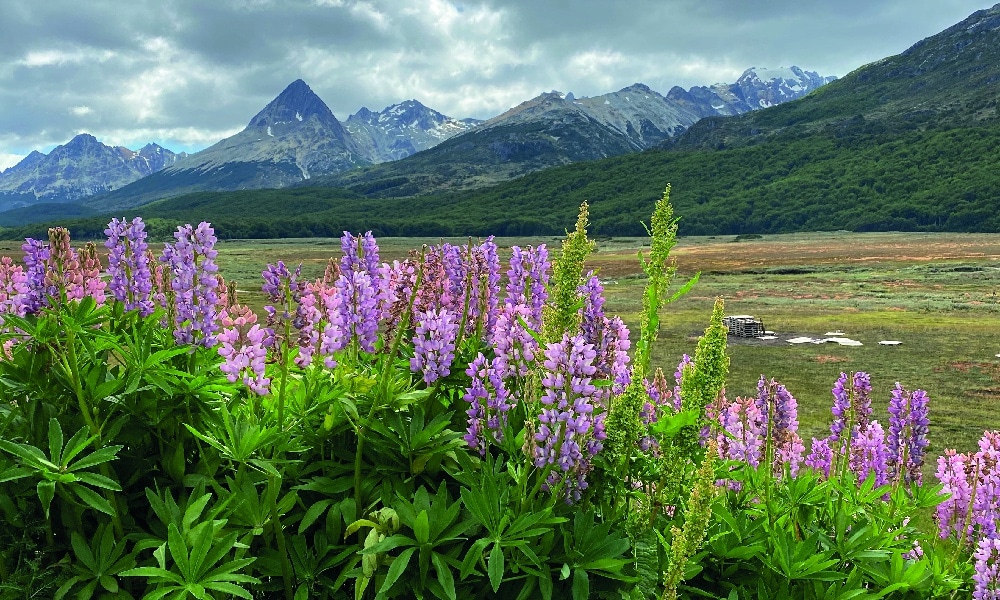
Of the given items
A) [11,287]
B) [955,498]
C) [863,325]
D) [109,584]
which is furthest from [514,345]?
[863,325]

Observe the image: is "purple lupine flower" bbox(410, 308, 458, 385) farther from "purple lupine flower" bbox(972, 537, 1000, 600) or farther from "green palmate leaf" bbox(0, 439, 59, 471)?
→ "purple lupine flower" bbox(972, 537, 1000, 600)

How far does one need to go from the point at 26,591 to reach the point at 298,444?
46.7 inches

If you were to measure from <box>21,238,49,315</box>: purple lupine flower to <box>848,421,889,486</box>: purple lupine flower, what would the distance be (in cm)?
619

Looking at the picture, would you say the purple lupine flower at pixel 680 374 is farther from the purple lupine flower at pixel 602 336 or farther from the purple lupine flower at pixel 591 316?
the purple lupine flower at pixel 591 316

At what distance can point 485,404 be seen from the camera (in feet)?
10.7

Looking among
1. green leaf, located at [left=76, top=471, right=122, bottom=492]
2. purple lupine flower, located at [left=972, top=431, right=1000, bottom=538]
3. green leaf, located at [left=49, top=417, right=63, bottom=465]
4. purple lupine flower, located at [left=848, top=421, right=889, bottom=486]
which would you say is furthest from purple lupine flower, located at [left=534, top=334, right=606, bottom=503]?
purple lupine flower, located at [left=848, top=421, right=889, bottom=486]

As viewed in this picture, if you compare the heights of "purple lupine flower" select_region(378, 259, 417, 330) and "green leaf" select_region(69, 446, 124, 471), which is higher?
A: "purple lupine flower" select_region(378, 259, 417, 330)

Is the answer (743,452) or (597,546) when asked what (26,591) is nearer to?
(597,546)

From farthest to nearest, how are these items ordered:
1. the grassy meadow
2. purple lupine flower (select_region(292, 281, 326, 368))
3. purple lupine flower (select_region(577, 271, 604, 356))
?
the grassy meadow < purple lupine flower (select_region(292, 281, 326, 368)) < purple lupine flower (select_region(577, 271, 604, 356))

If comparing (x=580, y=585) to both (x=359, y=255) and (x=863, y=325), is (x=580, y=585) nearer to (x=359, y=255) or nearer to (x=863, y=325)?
(x=359, y=255)

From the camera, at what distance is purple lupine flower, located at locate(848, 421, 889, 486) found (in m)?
5.69

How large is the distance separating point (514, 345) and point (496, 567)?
125 cm

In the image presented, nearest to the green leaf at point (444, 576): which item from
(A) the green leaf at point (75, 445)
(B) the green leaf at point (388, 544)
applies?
(B) the green leaf at point (388, 544)

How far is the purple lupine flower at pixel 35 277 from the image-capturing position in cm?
334
